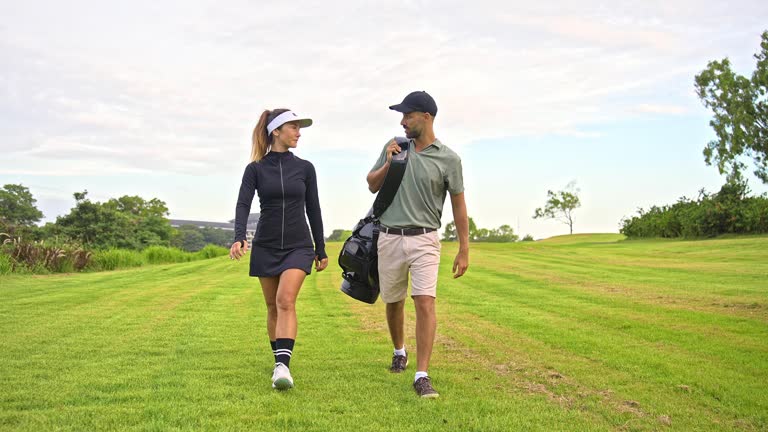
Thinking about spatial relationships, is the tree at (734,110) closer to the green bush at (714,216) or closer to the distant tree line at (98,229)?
the green bush at (714,216)

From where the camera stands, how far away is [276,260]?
20.4 ft

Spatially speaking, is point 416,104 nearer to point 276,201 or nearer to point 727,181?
point 276,201

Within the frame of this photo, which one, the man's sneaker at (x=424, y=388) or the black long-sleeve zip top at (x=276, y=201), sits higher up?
the black long-sleeve zip top at (x=276, y=201)

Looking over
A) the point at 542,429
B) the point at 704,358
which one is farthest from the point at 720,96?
the point at 542,429

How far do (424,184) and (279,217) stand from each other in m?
1.25

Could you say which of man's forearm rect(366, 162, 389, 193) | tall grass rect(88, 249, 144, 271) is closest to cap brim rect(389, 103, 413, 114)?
man's forearm rect(366, 162, 389, 193)

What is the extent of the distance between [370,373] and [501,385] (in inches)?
45.3

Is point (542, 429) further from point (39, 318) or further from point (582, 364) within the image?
point (39, 318)

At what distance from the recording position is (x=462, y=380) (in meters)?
6.16

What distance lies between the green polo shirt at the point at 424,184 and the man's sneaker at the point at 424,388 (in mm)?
1267

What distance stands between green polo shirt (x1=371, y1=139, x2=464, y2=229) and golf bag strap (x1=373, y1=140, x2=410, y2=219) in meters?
0.04

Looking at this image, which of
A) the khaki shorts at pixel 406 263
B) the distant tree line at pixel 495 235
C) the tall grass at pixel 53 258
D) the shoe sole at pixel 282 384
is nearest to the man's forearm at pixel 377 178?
the khaki shorts at pixel 406 263

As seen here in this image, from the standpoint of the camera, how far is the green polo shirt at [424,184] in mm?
6113

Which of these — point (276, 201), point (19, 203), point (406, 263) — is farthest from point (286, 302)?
point (19, 203)
